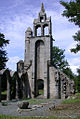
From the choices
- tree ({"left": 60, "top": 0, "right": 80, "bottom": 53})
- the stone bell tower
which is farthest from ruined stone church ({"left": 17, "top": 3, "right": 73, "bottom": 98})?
tree ({"left": 60, "top": 0, "right": 80, "bottom": 53})

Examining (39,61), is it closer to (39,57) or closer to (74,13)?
(39,57)

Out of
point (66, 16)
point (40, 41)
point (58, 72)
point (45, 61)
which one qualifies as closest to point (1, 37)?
point (40, 41)

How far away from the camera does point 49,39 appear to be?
3288cm

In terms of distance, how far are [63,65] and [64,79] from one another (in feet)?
73.0

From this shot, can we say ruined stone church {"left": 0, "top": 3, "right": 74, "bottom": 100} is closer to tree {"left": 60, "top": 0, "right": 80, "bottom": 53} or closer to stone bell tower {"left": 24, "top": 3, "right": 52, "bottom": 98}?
stone bell tower {"left": 24, "top": 3, "right": 52, "bottom": 98}

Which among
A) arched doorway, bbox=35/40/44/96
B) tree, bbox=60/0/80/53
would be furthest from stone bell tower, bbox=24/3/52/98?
tree, bbox=60/0/80/53

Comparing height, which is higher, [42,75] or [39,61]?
[39,61]

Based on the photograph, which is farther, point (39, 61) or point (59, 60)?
point (59, 60)

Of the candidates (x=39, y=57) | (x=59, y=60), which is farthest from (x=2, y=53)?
(x=59, y=60)

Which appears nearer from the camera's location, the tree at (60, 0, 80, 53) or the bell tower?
the tree at (60, 0, 80, 53)

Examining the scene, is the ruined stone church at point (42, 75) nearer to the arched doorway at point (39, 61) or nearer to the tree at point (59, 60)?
the arched doorway at point (39, 61)

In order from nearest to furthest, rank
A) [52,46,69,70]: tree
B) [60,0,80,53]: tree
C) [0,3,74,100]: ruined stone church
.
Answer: [60,0,80,53]: tree, [0,3,74,100]: ruined stone church, [52,46,69,70]: tree

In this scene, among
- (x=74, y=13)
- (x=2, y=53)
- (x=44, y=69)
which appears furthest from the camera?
(x=2, y=53)

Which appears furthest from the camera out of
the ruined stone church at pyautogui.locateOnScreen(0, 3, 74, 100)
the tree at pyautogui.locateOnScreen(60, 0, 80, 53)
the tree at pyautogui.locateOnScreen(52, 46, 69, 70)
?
the tree at pyautogui.locateOnScreen(52, 46, 69, 70)
